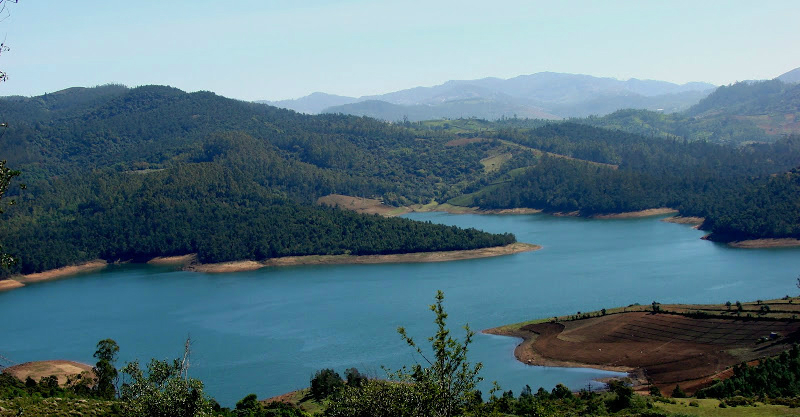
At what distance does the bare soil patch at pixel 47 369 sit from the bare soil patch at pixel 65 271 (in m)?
41.3

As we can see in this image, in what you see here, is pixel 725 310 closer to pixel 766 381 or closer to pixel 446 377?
pixel 766 381

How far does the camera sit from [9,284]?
82562mm

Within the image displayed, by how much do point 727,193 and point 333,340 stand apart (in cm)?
7692

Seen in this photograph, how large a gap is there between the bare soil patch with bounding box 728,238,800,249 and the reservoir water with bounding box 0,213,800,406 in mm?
2014

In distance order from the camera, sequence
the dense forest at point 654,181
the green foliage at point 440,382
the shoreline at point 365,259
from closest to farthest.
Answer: the green foliage at point 440,382
the shoreline at point 365,259
the dense forest at point 654,181

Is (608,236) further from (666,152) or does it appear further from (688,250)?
(666,152)

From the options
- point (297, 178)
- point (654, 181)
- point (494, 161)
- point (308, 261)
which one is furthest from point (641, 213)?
point (297, 178)

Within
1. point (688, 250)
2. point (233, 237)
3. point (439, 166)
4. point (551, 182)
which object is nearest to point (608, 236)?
point (688, 250)

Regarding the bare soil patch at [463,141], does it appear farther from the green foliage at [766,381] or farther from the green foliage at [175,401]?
the green foliage at [175,401]

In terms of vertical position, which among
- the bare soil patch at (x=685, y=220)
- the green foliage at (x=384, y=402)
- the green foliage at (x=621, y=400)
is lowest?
the green foliage at (x=621, y=400)

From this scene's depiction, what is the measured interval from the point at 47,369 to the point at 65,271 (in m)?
47.5

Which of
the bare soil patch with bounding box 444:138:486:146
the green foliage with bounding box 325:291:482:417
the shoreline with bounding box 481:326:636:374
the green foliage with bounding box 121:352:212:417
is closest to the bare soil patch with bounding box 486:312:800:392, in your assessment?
the shoreline with bounding box 481:326:636:374

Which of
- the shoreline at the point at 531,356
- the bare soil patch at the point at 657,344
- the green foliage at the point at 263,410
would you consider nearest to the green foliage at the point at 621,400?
the bare soil patch at the point at 657,344

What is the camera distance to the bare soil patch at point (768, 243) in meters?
81.8
